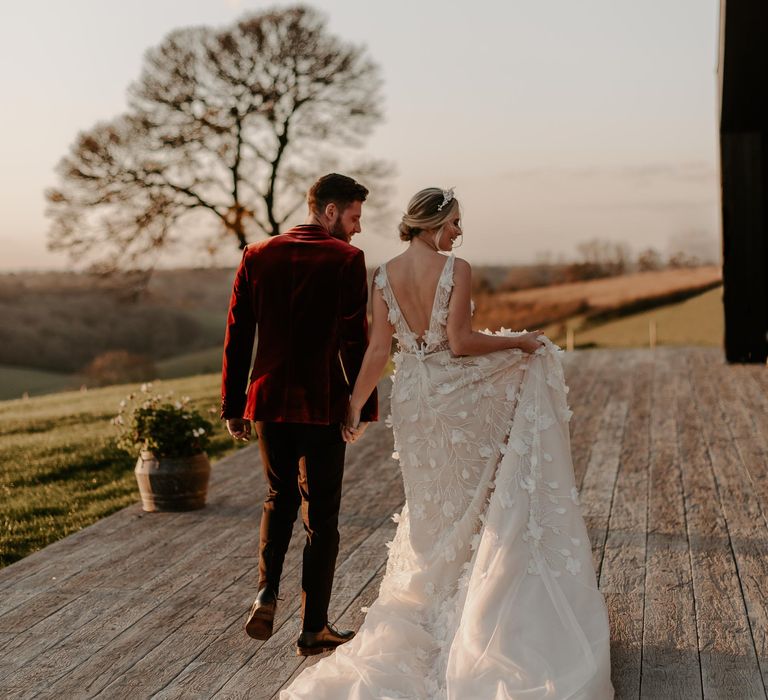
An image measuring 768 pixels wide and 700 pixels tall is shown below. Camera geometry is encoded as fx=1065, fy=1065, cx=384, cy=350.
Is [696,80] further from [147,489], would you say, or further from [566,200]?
[147,489]

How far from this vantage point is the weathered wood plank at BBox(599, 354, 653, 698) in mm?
3754

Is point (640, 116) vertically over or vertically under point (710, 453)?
over

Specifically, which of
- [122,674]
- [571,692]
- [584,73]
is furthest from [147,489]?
[584,73]

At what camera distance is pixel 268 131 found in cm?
1906

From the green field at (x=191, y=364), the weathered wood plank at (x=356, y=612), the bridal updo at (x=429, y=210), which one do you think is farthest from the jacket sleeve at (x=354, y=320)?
the green field at (x=191, y=364)

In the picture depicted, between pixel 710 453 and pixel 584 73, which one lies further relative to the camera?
pixel 584 73

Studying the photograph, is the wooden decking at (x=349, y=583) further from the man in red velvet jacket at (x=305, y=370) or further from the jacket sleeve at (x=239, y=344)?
the jacket sleeve at (x=239, y=344)

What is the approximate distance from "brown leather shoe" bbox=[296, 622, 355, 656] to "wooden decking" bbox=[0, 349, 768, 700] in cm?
6

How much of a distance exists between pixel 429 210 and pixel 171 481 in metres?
3.36

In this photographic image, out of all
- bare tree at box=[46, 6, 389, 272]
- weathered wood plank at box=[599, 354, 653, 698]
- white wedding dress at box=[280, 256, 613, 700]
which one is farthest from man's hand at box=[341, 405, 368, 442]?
bare tree at box=[46, 6, 389, 272]

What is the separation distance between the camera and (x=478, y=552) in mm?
3650

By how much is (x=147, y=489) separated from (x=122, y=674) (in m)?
2.78

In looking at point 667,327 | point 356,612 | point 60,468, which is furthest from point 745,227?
point 356,612

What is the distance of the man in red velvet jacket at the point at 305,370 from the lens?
3.76 meters
